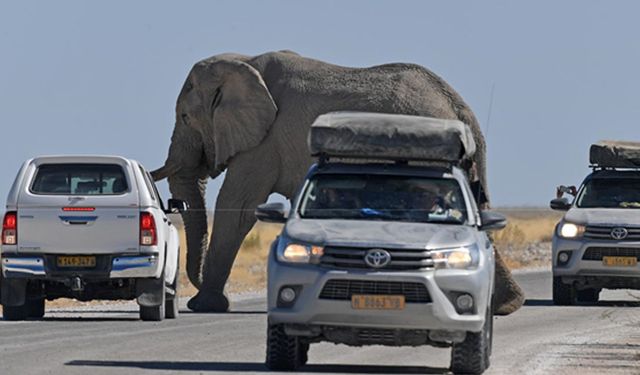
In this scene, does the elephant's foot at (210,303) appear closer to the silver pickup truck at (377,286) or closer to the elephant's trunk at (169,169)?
the elephant's trunk at (169,169)

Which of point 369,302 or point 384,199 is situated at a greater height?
point 384,199

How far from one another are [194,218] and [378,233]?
15388mm

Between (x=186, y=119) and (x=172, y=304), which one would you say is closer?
(x=172, y=304)

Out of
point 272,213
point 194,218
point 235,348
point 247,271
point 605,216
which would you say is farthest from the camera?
point 247,271

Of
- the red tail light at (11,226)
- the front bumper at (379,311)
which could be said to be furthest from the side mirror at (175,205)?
the front bumper at (379,311)

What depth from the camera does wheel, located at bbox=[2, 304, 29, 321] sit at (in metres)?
24.8

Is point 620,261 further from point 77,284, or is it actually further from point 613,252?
point 77,284

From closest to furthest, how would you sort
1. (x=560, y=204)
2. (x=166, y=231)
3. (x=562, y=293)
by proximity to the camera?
(x=166, y=231), (x=560, y=204), (x=562, y=293)

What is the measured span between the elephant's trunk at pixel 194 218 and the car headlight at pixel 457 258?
576 inches

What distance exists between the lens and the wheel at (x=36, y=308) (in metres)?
25.6

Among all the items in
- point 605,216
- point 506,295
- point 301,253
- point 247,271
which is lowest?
point 247,271

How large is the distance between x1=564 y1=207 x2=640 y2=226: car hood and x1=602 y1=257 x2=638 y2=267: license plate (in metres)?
0.49

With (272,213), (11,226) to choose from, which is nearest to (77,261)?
(11,226)

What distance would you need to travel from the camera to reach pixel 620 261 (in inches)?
1188
